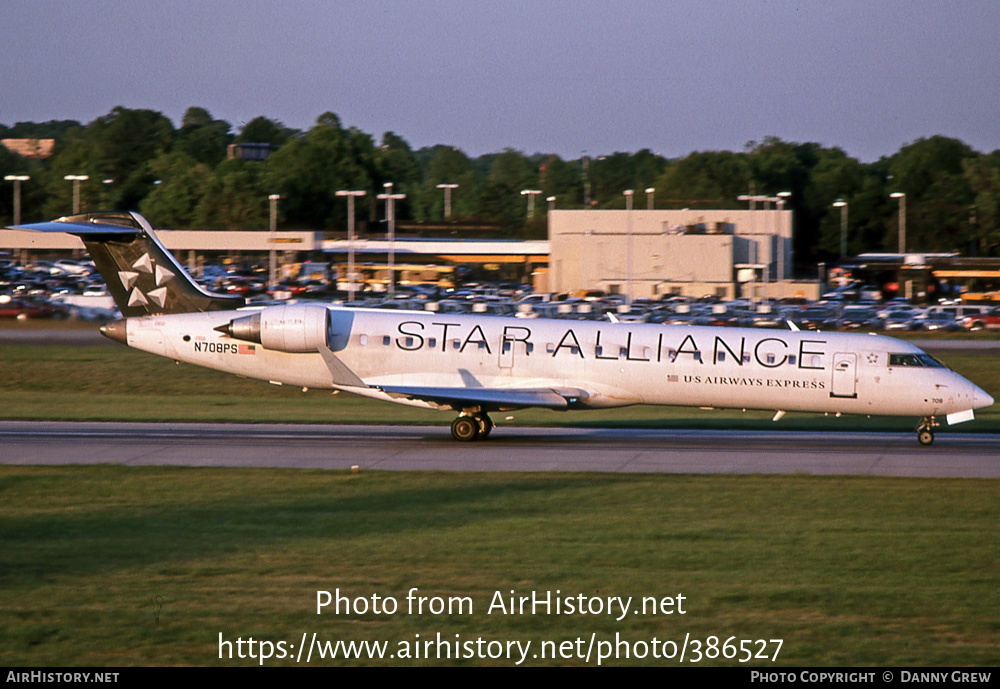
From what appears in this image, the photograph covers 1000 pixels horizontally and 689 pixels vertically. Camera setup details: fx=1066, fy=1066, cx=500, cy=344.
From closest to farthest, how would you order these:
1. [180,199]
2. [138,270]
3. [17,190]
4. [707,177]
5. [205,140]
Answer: [138,270], [17,190], [180,199], [707,177], [205,140]

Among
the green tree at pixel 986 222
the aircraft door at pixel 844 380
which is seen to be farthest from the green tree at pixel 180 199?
the aircraft door at pixel 844 380

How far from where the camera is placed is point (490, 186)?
12650 cm

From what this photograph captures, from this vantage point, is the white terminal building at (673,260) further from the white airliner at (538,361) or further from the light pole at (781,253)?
the white airliner at (538,361)

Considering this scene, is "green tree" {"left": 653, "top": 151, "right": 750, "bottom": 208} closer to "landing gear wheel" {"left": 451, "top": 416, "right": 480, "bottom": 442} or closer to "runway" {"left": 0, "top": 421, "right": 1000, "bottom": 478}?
"runway" {"left": 0, "top": 421, "right": 1000, "bottom": 478}

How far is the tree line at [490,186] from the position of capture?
342ft

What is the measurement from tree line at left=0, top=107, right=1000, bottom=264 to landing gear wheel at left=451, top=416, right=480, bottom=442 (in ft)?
242

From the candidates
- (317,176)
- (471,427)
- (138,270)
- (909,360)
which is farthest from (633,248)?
(138,270)

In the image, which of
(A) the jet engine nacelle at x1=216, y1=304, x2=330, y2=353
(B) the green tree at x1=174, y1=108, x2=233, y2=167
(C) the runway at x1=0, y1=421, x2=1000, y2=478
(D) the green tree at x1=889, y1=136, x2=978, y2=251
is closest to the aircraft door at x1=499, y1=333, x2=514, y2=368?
(C) the runway at x1=0, y1=421, x2=1000, y2=478

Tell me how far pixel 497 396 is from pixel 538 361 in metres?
1.35

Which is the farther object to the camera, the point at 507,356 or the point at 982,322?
the point at 982,322

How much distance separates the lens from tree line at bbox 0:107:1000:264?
10412cm

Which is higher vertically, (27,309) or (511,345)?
(511,345)

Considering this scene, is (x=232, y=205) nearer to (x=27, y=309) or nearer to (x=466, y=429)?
(x=27, y=309)
